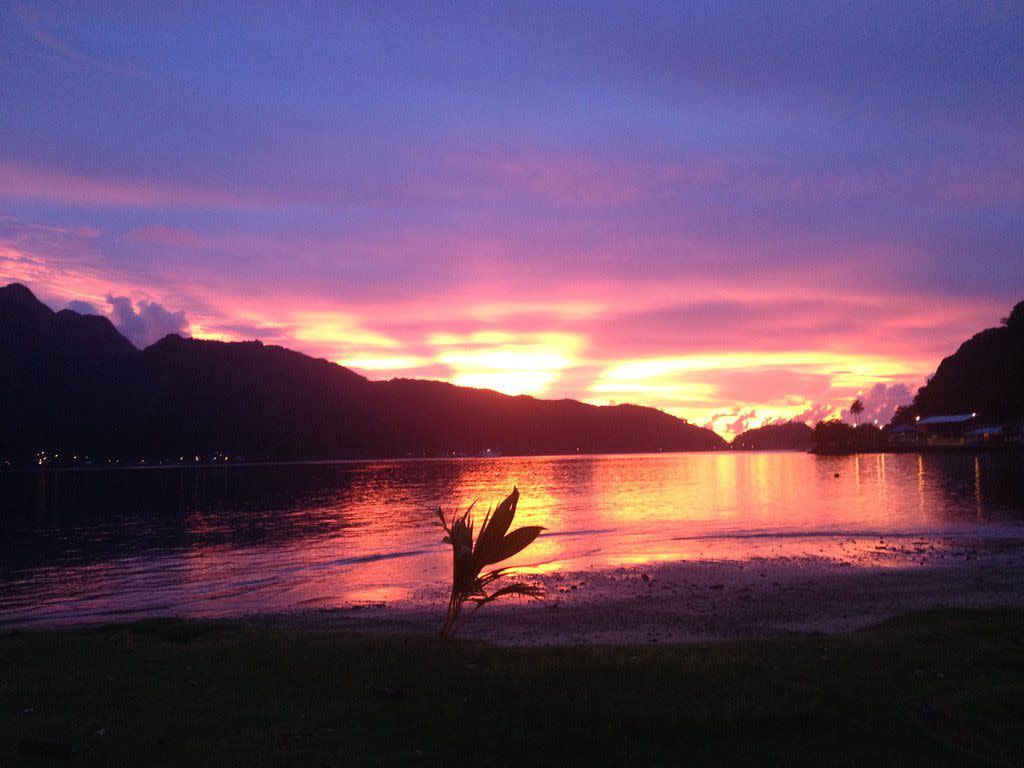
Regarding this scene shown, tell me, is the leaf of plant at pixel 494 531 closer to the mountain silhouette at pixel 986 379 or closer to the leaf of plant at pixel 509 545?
the leaf of plant at pixel 509 545

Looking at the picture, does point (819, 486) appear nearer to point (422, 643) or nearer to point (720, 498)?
point (720, 498)

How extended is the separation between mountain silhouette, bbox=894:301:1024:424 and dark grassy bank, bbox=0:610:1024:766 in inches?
6250

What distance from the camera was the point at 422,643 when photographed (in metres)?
11.5

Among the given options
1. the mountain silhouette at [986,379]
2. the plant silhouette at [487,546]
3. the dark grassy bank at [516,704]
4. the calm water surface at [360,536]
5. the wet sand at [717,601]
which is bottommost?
the calm water surface at [360,536]

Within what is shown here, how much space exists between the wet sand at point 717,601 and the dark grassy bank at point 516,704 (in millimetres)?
5436

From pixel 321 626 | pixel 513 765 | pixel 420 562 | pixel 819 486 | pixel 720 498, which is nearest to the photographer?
pixel 513 765

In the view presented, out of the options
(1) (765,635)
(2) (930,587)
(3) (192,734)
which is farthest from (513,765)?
(2) (930,587)

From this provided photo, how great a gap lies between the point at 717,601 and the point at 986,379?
166297 millimetres

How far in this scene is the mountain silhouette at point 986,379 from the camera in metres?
144

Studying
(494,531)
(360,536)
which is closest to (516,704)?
(494,531)

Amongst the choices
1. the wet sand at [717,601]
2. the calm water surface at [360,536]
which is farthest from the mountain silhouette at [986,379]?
the wet sand at [717,601]

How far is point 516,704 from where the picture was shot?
805 cm

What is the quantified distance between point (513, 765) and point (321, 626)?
44.1ft

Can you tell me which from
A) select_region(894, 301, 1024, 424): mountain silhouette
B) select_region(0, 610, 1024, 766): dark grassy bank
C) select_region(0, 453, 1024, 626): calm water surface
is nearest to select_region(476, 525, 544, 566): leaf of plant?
select_region(0, 610, 1024, 766): dark grassy bank
